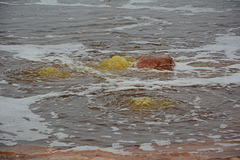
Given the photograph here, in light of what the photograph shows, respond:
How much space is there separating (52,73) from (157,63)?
7.38 feet

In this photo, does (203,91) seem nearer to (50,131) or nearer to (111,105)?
(111,105)

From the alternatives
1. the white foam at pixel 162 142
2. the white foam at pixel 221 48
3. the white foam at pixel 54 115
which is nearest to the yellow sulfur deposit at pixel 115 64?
the white foam at pixel 221 48

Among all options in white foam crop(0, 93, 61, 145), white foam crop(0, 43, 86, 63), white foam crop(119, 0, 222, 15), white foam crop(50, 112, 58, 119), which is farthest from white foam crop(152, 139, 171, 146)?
white foam crop(119, 0, 222, 15)

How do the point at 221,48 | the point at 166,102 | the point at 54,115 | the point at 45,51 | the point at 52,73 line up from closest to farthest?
the point at 54,115, the point at 166,102, the point at 52,73, the point at 45,51, the point at 221,48

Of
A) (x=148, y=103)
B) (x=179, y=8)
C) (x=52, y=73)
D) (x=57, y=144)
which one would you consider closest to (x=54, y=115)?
(x=57, y=144)

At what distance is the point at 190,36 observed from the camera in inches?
411

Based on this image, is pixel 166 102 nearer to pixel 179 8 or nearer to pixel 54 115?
pixel 54 115

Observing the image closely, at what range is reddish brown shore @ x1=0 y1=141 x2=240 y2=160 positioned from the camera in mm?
3062

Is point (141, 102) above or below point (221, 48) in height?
below

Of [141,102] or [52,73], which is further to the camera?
[52,73]

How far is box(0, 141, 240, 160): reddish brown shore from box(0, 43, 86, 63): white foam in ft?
14.6

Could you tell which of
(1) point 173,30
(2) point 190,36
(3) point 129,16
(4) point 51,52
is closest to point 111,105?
(4) point 51,52

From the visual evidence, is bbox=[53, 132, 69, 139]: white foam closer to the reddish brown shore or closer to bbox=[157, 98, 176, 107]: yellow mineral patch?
the reddish brown shore

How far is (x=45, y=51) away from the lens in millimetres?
8695
